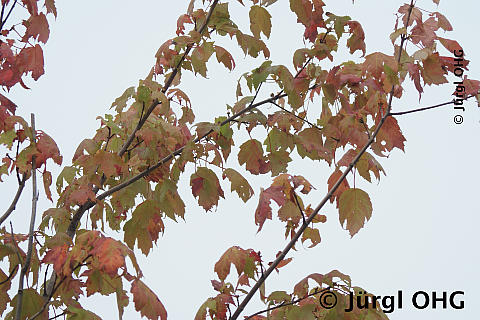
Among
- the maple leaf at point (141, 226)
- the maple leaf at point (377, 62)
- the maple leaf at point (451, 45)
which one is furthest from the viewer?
the maple leaf at point (141, 226)

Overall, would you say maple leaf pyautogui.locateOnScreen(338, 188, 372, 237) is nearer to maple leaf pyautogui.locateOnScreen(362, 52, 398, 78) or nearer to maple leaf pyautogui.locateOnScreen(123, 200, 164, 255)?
maple leaf pyautogui.locateOnScreen(362, 52, 398, 78)

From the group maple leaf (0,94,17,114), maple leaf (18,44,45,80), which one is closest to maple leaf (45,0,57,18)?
maple leaf (18,44,45,80)

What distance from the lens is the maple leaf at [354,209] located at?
204 cm

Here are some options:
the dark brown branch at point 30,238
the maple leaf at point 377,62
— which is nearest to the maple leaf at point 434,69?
Result: the maple leaf at point 377,62

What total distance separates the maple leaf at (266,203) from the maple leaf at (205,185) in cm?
20

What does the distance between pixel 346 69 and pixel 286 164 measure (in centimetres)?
49

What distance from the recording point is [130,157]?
261 centimetres

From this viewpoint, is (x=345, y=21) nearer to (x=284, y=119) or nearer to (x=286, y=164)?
(x=284, y=119)

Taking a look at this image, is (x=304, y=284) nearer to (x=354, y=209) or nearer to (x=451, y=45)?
(x=354, y=209)

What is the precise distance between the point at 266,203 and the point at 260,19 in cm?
77

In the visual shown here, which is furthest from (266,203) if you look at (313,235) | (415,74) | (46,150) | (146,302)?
(46,150)

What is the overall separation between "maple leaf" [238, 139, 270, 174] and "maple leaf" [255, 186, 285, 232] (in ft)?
0.85

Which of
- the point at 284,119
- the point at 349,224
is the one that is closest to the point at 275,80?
the point at 284,119

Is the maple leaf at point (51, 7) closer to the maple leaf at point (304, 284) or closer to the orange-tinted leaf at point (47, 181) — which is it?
the orange-tinted leaf at point (47, 181)
